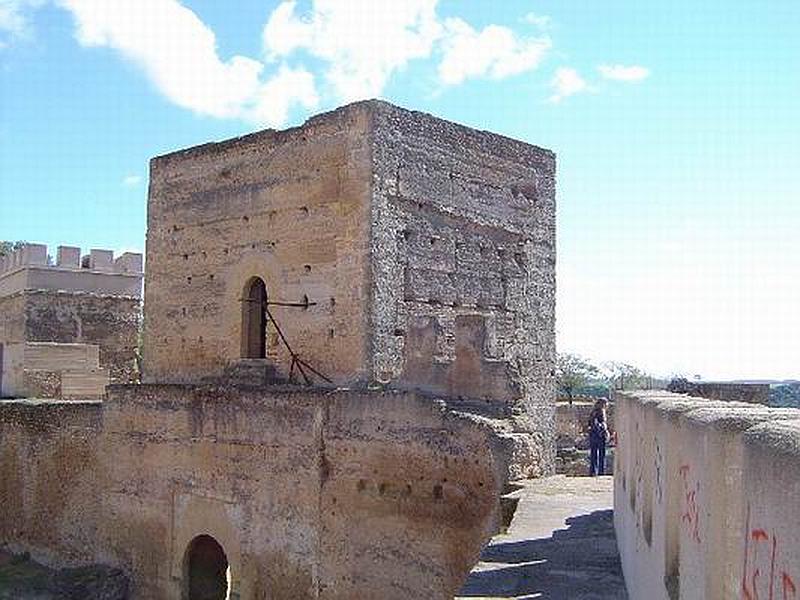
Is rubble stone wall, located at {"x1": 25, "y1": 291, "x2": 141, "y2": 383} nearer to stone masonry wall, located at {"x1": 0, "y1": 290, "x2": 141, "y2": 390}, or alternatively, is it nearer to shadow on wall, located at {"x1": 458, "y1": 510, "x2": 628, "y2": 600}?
stone masonry wall, located at {"x1": 0, "y1": 290, "x2": 141, "y2": 390}

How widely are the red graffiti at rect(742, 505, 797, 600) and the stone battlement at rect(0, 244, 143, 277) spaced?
20713 millimetres

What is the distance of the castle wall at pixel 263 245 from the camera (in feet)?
40.1

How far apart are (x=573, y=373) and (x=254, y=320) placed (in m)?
33.6

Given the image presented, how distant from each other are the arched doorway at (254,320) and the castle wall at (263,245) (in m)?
0.13

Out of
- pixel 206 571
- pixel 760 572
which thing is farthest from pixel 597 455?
pixel 760 572

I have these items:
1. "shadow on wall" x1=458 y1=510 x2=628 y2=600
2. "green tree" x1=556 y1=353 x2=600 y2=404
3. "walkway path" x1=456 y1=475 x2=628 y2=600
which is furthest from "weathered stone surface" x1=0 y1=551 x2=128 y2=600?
"green tree" x1=556 y1=353 x2=600 y2=404

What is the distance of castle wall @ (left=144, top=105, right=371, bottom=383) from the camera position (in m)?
12.2

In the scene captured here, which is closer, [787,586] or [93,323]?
[787,586]

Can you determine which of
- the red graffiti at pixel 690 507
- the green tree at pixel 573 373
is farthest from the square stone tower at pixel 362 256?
the green tree at pixel 573 373

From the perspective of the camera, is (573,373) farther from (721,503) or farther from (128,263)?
(721,503)

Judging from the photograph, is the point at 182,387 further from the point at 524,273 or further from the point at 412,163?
the point at 524,273

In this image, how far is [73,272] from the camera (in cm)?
2091

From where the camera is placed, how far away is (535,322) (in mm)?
14383

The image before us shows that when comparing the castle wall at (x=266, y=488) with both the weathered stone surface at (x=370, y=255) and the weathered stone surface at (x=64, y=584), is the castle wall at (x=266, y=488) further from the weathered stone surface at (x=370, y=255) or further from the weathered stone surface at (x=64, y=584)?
the weathered stone surface at (x=370, y=255)
